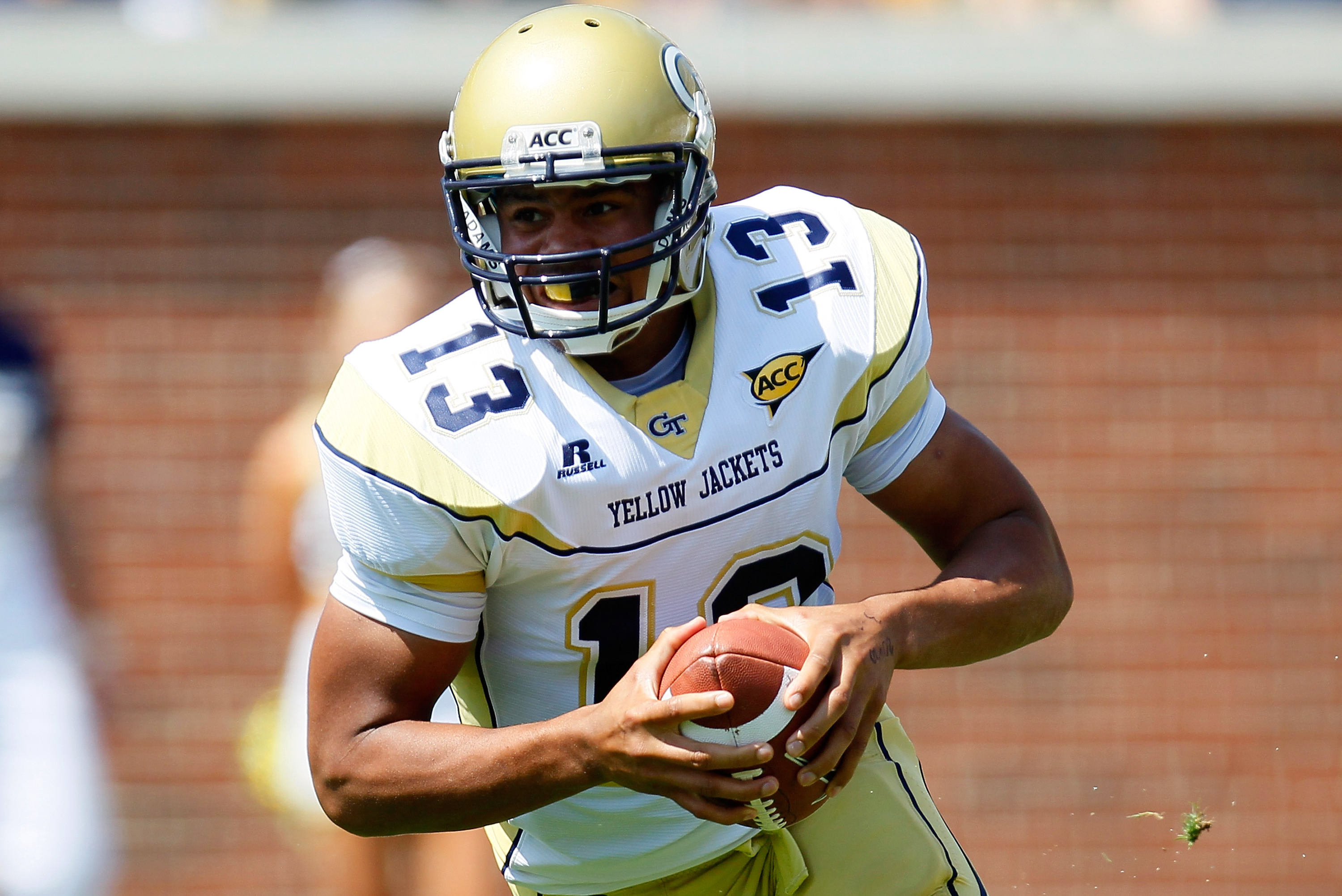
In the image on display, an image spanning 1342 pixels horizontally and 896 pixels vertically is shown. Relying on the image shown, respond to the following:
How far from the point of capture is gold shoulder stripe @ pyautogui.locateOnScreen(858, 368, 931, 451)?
252cm

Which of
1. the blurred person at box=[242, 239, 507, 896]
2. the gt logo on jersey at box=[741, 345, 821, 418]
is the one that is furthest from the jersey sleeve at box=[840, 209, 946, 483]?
the blurred person at box=[242, 239, 507, 896]

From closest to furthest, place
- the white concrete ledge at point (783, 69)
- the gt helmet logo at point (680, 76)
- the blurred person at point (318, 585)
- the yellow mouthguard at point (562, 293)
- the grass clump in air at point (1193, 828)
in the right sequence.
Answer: the yellow mouthguard at point (562, 293)
the gt helmet logo at point (680, 76)
the grass clump in air at point (1193, 828)
the blurred person at point (318, 585)
the white concrete ledge at point (783, 69)

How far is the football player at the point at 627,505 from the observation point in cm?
214

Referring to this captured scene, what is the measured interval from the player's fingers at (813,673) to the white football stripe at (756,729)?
0.06 feet

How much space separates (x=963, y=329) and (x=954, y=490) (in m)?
3.36

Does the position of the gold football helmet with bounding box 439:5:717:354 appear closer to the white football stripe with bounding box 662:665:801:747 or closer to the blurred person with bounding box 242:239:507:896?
the white football stripe with bounding box 662:665:801:747

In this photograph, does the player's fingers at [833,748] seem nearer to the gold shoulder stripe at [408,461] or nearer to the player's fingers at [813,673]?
the player's fingers at [813,673]

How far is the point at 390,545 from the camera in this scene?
85.8 inches

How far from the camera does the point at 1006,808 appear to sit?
5742 mm

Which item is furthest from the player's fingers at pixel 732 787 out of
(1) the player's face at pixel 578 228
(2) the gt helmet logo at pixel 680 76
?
(2) the gt helmet logo at pixel 680 76

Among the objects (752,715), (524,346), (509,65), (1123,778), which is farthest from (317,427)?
(1123,778)

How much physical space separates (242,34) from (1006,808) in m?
4.13

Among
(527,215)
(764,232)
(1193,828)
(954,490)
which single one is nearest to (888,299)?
(764,232)

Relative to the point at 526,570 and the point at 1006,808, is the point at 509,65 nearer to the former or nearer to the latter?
the point at 526,570
